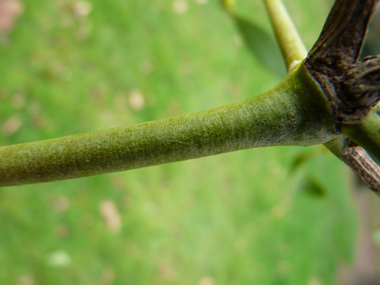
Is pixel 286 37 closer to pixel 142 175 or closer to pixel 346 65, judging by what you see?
pixel 346 65

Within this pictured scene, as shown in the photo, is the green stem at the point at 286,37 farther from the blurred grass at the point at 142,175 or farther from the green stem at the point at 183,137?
the blurred grass at the point at 142,175

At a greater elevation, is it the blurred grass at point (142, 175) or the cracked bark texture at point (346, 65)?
the cracked bark texture at point (346, 65)

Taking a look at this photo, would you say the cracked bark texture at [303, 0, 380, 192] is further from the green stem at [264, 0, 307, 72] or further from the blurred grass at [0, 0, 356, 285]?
the blurred grass at [0, 0, 356, 285]

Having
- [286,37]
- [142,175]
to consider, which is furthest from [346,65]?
[142,175]

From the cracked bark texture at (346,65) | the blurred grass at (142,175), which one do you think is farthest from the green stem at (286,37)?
the blurred grass at (142,175)

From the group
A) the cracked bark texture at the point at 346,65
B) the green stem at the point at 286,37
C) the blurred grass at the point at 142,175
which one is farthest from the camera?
the blurred grass at the point at 142,175

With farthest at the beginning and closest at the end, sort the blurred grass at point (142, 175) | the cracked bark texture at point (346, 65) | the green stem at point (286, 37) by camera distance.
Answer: the blurred grass at point (142, 175) < the green stem at point (286, 37) < the cracked bark texture at point (346, 65)

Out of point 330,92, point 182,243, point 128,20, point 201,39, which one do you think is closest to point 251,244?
point 182,243
